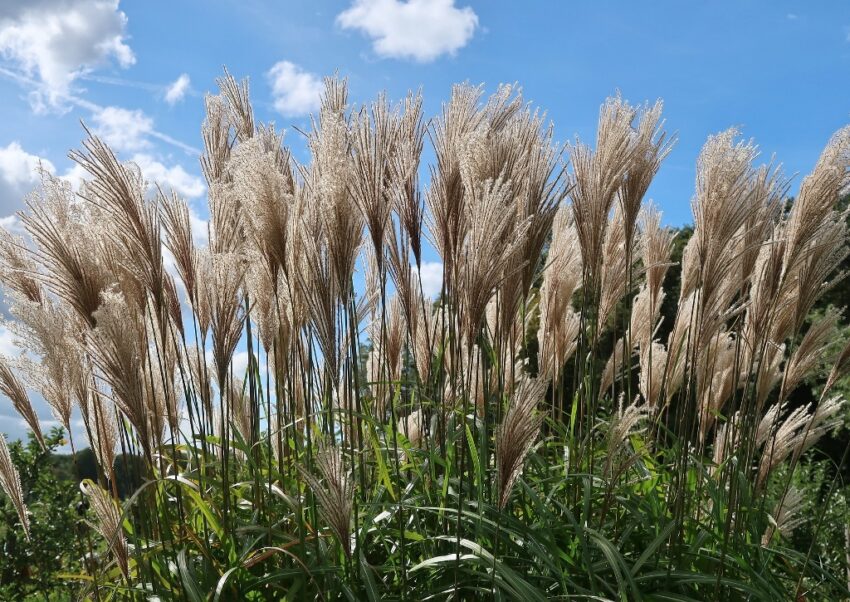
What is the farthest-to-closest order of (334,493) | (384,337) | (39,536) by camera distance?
(39,536) < (384,337) < (334,493)

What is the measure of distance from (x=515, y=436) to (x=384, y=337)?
34.2 inches

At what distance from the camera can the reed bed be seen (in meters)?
2.54

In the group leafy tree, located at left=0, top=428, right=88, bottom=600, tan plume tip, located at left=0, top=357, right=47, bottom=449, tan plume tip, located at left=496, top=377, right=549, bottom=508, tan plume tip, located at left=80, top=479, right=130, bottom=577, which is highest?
tan plume tip, located at left=0, top=357, right=47, bottom=449

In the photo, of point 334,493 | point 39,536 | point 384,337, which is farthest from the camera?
point 39,536

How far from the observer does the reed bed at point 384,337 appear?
2.54 metres

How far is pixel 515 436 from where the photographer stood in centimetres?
215

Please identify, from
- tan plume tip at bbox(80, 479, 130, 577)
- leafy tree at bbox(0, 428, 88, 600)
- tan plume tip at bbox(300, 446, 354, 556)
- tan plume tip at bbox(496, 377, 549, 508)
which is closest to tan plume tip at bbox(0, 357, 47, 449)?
tan plume tip at bbox(80, 479, 130, 577)

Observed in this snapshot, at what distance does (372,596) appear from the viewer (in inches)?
93.7

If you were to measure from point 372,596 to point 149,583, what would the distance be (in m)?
1.22

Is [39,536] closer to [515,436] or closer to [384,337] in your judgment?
[384,337]

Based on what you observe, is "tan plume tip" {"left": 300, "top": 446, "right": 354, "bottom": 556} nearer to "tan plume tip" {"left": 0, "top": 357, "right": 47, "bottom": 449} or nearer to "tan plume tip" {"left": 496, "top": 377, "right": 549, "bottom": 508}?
"tan plume tip" {"left": 496, "top": 377, "right": 549, "bottom": 508}

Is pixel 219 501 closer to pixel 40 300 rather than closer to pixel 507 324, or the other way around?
pixel 40 300

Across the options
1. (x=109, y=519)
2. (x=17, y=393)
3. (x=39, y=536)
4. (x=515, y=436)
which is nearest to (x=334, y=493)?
(x=515, y=436)

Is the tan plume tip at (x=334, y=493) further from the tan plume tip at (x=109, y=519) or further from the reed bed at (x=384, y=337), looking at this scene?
the tan plume tip at (x=109, y=519)
